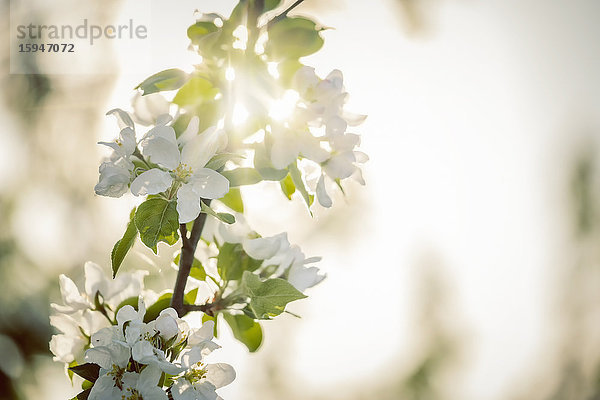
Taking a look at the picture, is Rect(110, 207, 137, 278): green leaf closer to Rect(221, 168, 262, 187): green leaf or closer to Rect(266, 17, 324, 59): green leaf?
Rect(221, 168, 262, 187): green leaf

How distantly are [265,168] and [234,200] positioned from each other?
0.21 ft

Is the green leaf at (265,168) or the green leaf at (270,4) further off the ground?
the green leaf at (270,4)

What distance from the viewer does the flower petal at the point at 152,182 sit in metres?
0.43

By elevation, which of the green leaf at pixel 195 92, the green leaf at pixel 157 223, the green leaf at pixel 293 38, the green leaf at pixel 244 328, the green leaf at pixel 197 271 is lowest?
the green leaf at pixel 244 328

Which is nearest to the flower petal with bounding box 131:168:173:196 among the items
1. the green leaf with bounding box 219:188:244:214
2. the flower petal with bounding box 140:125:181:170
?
the flower petal with bounding box 140:125:181:170

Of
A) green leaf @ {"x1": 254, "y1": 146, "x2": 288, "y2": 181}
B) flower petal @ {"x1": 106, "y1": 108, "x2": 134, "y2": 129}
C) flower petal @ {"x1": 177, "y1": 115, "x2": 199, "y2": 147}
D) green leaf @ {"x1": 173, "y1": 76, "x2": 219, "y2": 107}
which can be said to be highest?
green leaf @ {"x1": 173, "y1": 76, "x2": 219, "y2": 107}

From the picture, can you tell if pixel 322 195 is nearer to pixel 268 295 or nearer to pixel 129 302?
pixel 268 295

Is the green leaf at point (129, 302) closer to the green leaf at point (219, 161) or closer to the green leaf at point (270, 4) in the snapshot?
the green leaf at point (219, 161)

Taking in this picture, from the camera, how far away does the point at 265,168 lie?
508 millimetres

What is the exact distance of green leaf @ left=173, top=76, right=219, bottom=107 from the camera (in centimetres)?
56

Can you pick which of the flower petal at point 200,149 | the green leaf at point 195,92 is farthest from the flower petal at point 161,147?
the green leaf at point 195,92

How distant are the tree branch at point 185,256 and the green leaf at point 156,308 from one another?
0.10 feet

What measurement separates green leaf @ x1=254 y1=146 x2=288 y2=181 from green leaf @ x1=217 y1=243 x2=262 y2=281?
98 mm

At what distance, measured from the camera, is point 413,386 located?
214cm
